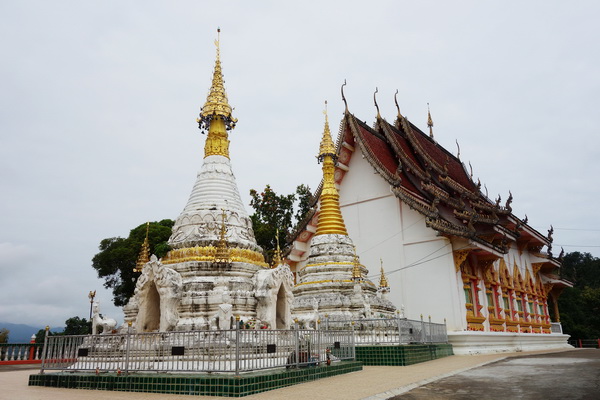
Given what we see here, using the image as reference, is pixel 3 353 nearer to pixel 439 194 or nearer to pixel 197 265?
pixel 197 265

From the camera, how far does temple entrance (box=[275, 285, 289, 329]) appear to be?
35.5ft

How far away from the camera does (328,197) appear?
17672mm

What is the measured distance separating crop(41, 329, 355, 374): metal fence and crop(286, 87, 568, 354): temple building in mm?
7994

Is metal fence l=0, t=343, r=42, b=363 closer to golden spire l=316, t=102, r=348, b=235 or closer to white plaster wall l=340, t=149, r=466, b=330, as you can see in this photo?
golden spire l=316, t=102, r=348, b=235

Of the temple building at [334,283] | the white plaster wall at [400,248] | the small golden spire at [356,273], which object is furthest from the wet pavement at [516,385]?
the white plaster wall at [400,248]

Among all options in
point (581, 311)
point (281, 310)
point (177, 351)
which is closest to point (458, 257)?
point (281, 310)

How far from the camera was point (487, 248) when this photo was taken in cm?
1789

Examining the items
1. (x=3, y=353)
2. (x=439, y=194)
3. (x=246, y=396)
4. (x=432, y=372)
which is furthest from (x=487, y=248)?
(x=3, y=353)

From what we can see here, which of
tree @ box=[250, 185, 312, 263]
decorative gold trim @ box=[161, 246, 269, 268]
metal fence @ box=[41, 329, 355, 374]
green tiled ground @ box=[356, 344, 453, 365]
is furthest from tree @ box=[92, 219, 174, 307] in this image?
metal fence @ box=[41, 329, 355, 374]

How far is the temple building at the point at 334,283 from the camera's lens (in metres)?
14.2

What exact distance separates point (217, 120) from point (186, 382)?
797 cm

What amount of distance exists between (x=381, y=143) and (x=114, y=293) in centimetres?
1585

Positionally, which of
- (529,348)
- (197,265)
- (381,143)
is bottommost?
(529,348)

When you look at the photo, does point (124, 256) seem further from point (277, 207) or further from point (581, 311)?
point (581, 311)
